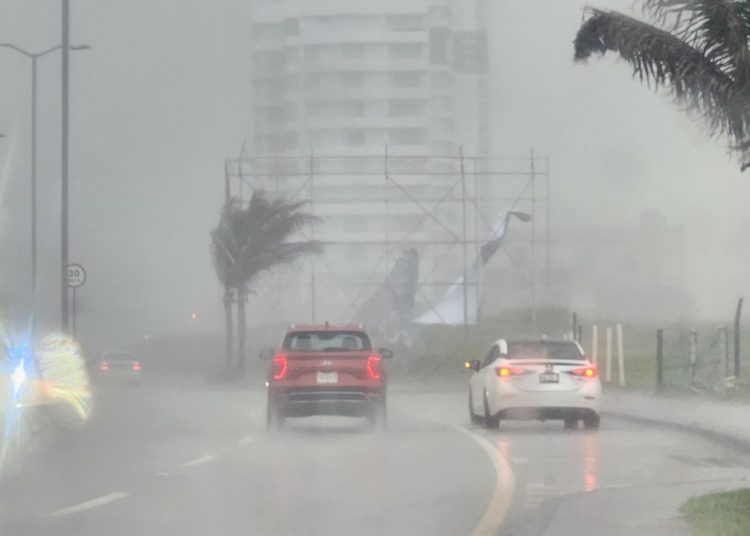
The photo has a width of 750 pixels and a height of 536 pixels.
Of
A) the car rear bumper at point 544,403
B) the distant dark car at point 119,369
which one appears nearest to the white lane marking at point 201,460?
the car rear bumper at point 544,403

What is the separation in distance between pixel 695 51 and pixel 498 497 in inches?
185

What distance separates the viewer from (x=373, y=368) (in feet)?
90.3

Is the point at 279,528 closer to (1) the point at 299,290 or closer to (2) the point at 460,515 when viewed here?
(2) the point at 460,515

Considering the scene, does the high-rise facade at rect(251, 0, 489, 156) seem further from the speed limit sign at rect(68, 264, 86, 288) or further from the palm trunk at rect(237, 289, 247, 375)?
the speed limit sign at rect(68, 264, 86, 288)

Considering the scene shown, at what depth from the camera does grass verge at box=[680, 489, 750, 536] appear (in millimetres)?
12617

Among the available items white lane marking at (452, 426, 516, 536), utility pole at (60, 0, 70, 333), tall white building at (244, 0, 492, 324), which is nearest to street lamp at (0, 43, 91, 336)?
utility pole at (60, 0, 70, 333)

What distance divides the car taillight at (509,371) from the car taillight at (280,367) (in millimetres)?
3567

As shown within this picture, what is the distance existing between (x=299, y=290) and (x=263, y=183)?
63.0 ft

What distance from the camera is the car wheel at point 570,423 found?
93.4 ft

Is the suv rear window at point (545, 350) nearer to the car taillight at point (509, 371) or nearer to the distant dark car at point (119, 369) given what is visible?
the car taillight at point (509, 371)

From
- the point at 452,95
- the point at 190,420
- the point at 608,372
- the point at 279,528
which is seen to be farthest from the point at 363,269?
the point at 279,528

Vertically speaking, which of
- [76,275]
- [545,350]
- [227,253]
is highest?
[227,253]

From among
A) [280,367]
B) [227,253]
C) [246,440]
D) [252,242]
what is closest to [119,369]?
[227,253]

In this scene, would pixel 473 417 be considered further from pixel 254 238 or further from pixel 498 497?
pixel 254 238
